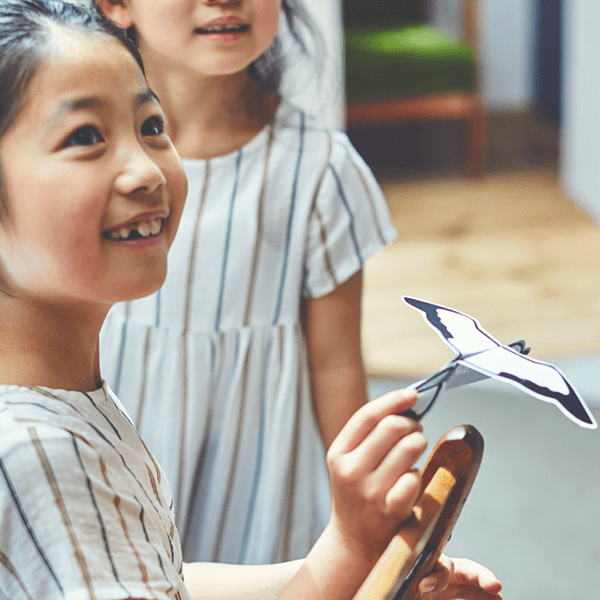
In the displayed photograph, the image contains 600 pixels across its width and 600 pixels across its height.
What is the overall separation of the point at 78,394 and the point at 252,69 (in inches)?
22.1

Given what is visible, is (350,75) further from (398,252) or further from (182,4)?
(182,4)

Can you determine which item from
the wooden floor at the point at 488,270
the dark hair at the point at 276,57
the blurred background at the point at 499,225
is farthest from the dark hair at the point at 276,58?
the wooden floor at the point at 488,270

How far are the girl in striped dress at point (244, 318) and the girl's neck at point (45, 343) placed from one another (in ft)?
1.28

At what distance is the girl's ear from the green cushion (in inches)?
133

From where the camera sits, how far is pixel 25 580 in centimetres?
40

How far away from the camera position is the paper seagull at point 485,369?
39 cm

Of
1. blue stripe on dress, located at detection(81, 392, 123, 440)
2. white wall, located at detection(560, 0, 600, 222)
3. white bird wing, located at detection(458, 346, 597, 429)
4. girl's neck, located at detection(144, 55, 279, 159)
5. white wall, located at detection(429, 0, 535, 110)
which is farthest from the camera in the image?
white wall, located at detection(429, 0, 535, 110)

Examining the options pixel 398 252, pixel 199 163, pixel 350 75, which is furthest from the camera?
pixel 350 75

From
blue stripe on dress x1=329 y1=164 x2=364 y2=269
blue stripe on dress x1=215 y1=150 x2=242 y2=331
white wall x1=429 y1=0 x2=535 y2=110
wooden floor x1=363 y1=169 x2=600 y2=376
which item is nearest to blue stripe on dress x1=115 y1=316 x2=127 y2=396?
blue stripe on dress x1=215 y1=150 x2=242 y2=331

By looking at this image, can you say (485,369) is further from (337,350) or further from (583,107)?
(583,107)

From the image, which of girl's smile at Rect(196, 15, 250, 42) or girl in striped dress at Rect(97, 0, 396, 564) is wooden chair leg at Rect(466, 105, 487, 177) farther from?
girl's smile at Rect(196, 15, 250, 42)

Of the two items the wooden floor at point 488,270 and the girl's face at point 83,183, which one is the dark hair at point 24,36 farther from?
the wooden floor at point 488,270

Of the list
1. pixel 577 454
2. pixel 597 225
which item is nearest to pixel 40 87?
pixel 577 454

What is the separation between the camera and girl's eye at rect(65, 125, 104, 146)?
0.43m
